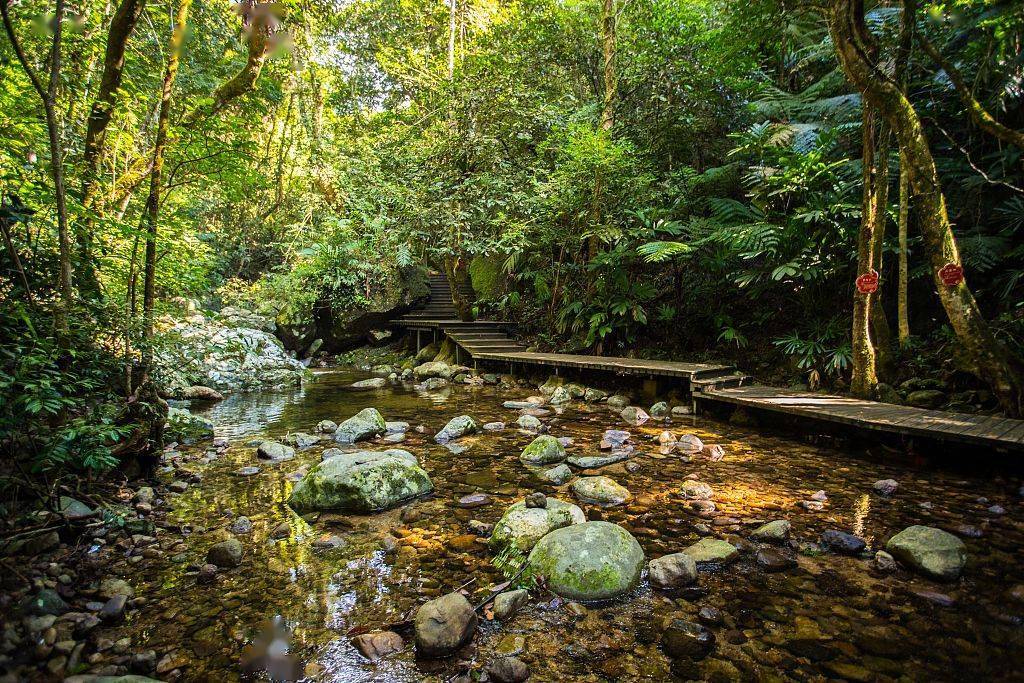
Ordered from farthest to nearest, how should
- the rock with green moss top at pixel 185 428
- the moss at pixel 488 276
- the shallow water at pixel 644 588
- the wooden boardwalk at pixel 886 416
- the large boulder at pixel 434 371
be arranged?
the moss at pixel 488 276, the large boulder at pixel 434 371, the rock with green moss top at pixel 185 428, the wooden boardwalk at pixel 886 416, the shallow water at pixel 644 588

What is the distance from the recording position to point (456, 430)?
6.38 meters

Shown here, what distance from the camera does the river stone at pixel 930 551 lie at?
2.72 metres

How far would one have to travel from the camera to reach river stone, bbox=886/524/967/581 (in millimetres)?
2723

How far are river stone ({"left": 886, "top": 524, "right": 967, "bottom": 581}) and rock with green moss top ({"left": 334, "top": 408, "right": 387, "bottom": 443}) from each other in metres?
5.60

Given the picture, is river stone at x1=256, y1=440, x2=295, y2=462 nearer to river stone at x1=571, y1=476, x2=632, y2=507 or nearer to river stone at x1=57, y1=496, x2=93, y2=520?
river stone at x1=57, y1=496, x2=93, y2=520

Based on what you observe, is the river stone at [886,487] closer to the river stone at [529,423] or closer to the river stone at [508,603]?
the river stone at [508,603]

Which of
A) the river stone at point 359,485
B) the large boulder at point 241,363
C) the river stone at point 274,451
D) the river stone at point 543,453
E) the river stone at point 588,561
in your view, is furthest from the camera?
the large boulder at point 241,363

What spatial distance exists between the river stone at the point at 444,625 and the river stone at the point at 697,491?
2504 mm

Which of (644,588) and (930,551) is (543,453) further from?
(930,551)

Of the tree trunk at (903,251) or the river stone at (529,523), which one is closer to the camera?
the river stone at (529,523)

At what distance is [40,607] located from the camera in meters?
2.30

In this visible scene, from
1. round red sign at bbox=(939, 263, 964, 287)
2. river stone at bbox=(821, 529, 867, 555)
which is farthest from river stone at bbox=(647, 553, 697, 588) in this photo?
round red sign at bbox=(939, 263, 964, 287)

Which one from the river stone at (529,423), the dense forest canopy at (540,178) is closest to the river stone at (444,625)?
the dense forest canopy at (540,178)

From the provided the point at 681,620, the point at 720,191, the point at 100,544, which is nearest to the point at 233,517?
the point at 100,544
